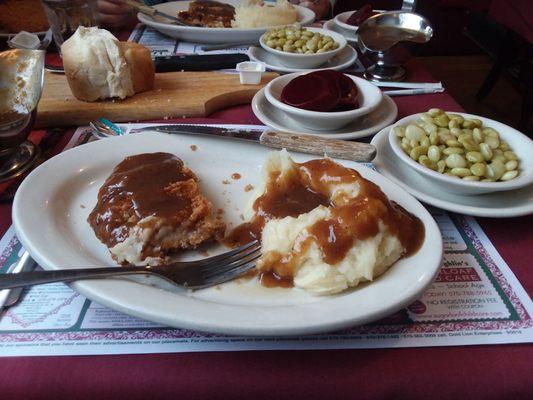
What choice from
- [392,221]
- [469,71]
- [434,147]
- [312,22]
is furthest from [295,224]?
[469,71]

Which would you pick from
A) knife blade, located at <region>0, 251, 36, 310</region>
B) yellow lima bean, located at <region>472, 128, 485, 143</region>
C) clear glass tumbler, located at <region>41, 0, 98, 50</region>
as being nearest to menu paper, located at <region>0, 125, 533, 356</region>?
knife blade, located at <region>0, 251, 36, 310</region>

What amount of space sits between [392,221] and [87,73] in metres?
1.55

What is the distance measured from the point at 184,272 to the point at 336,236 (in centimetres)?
38

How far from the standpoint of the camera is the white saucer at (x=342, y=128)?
1.81m

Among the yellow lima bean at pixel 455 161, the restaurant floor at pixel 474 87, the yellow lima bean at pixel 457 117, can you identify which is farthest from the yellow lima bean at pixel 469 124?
the restaurant floor at pixel 474 87

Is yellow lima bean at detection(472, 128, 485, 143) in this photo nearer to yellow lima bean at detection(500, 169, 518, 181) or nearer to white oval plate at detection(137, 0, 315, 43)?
yellow lima bean at detection(500, 169, 518, 181)

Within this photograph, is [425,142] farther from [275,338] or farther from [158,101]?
[158,101]

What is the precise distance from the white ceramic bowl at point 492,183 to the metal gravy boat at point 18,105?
1.31 m

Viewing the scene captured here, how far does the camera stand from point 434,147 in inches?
57.4

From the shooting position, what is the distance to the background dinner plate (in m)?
0.90

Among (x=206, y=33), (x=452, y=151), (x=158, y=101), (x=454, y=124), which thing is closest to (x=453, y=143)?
(x=452, y=151)

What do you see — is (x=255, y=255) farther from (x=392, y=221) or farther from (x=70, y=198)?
(x=70, y=198)

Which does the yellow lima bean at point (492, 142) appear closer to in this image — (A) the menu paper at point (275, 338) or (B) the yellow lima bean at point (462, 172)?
(B) the yellow lima bean at point (462, 172)

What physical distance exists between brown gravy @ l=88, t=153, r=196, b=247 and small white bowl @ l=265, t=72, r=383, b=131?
593 millimetres
